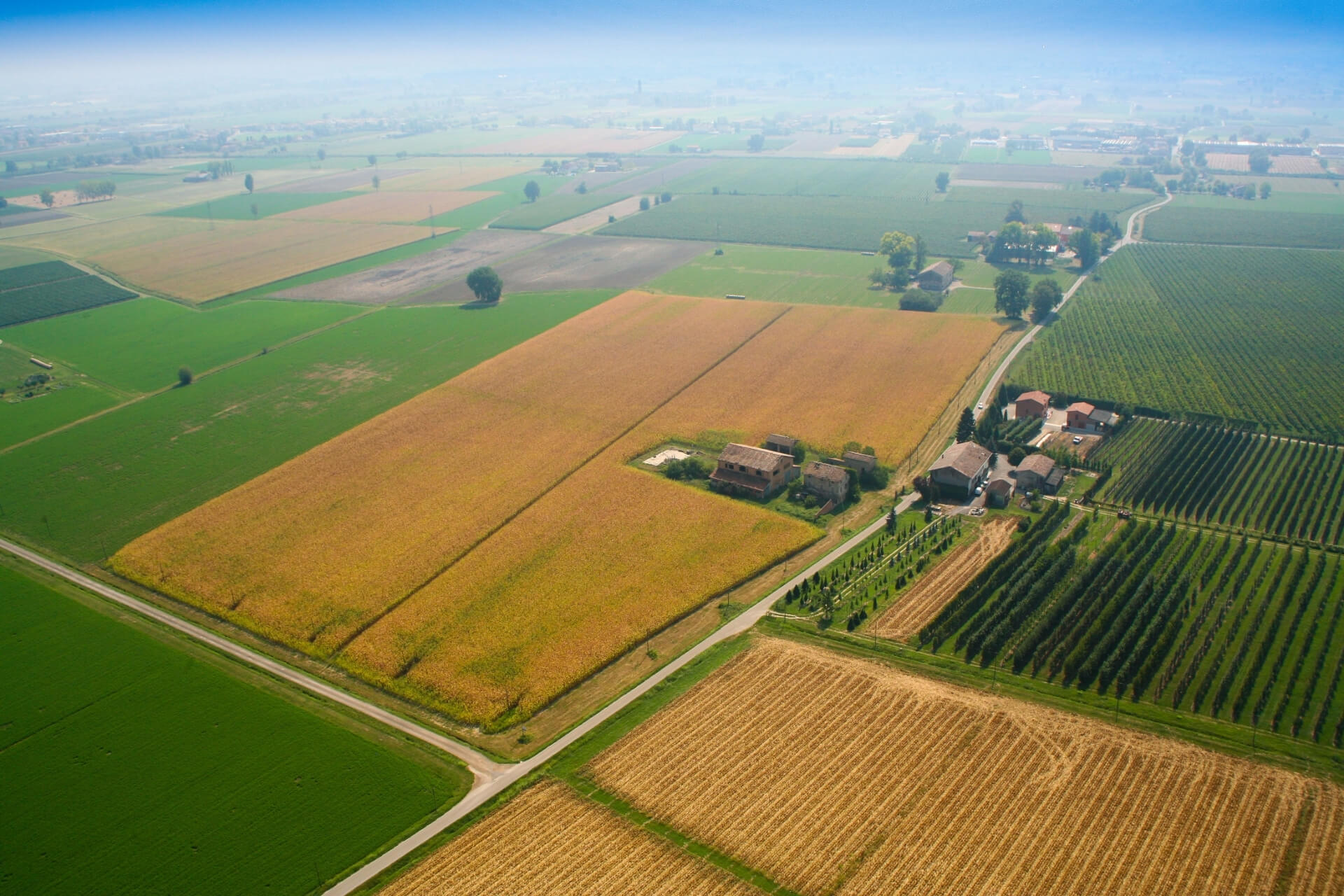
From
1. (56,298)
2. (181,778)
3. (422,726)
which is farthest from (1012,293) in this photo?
(56,298)

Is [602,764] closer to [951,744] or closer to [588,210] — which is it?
[951,744]

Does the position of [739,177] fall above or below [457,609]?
above

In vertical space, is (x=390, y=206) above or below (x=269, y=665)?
above

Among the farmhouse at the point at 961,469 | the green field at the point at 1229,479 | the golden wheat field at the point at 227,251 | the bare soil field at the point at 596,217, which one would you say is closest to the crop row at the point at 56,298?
the golden wheat field at the point at 227,251

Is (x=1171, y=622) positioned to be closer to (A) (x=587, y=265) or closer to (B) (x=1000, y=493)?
(B) (x=1000, y=493)

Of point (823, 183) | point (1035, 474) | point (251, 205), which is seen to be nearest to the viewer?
point (1035, 474)

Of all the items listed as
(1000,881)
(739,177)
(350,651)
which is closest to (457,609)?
(350,651)

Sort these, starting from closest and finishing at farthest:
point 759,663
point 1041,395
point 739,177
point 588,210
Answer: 1. point 759,663
2. point 1041,395
3. point 588,210
4. point 739,177

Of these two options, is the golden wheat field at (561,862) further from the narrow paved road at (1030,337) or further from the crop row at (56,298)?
the crop row at (56,298)
